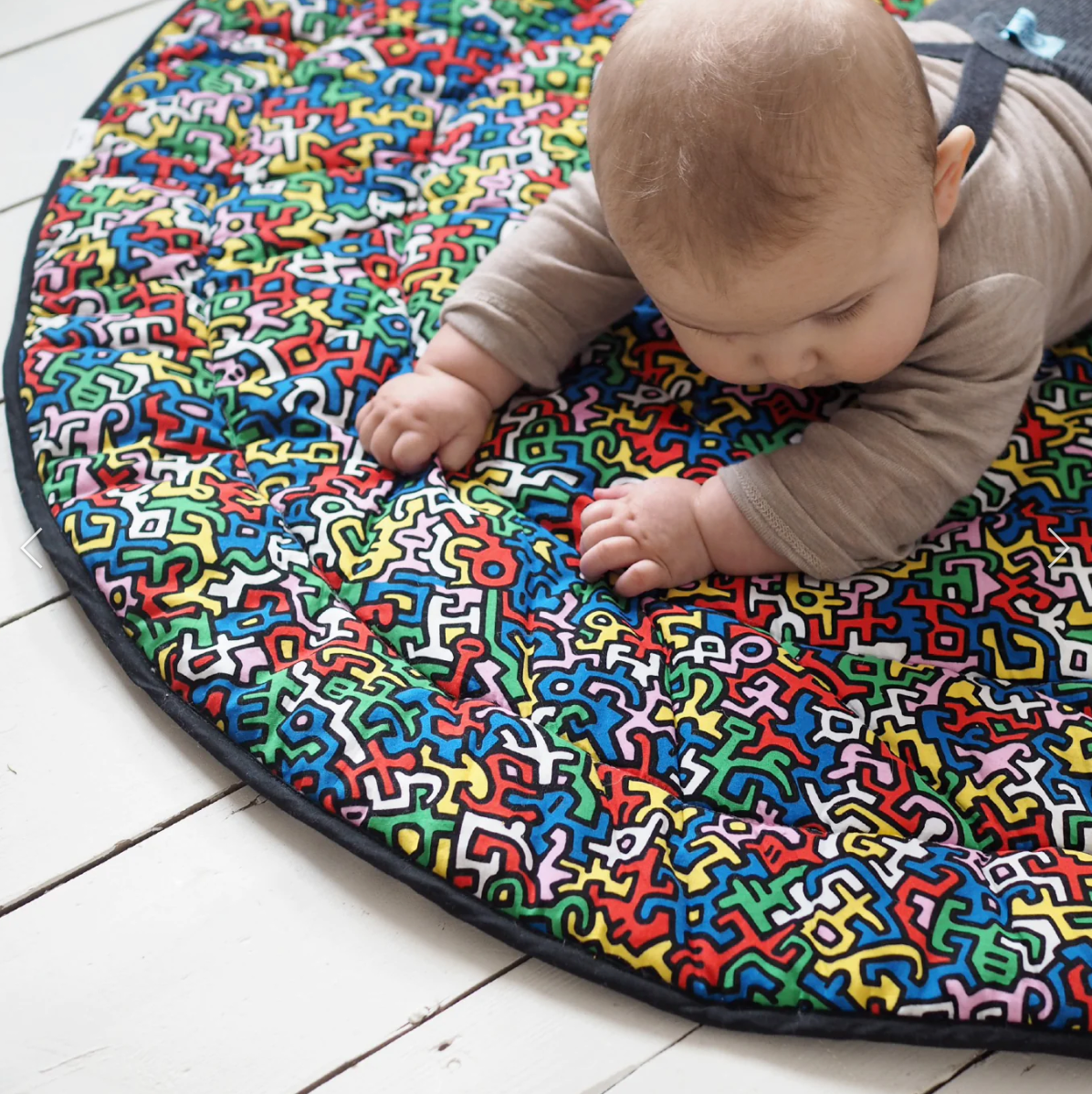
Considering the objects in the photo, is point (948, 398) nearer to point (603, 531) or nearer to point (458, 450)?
point (603, 531)

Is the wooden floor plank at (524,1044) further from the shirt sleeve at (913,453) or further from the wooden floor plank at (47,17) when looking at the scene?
the wooden floor plank at (47,17)

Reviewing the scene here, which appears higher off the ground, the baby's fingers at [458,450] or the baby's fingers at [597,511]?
the baby's fingers at [458,450]

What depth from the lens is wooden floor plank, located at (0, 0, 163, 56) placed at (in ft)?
5.04

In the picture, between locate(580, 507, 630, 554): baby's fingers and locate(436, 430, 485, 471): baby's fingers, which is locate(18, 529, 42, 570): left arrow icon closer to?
locate(436, 430, 485, 471): baby's fingers

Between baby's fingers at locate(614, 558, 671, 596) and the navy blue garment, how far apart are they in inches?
16.2

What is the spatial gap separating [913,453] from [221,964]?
637 millimetres

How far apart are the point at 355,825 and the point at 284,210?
68 centimetres

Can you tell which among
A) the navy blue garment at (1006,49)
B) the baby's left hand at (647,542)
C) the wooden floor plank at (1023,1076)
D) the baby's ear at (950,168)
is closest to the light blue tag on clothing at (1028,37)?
the navy blue garment at (1006,49)

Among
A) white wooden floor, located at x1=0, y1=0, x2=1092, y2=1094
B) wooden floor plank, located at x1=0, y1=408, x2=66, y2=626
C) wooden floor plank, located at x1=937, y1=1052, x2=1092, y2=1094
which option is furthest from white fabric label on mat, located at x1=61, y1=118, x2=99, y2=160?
wooden floor plank, located at x1=937, y1=1052, x2=1092, y2=1094

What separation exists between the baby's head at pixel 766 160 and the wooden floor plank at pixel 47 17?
985mm

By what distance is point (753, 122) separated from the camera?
30.1 inches

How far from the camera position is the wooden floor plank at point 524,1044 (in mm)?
793

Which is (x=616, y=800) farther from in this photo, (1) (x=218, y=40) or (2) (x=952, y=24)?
(1) (x=218, y=40)

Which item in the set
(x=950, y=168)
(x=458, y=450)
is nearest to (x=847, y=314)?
(x=950, y=168)
